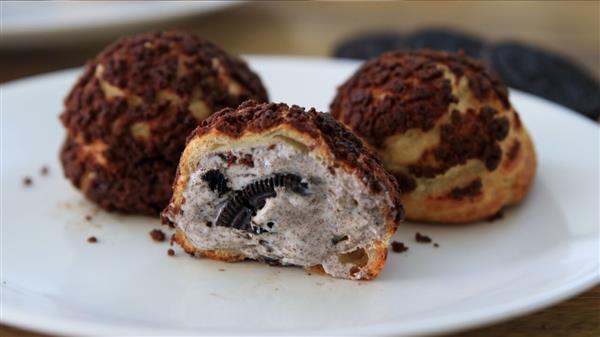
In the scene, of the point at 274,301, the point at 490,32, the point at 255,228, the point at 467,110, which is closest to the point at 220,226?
the point at 255,228

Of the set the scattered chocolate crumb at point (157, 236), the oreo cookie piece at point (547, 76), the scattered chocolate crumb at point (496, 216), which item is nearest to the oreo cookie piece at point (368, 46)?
the oreo cookie piece at point (547, 76)

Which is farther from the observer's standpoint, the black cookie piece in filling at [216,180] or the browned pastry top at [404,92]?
the browned pastry top at [404,92]

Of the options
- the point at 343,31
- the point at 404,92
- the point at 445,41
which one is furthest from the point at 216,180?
the point at 343,31

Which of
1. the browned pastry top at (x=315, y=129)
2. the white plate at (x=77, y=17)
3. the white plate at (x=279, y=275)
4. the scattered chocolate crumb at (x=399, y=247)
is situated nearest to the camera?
the white plate at (x=279, y=275)

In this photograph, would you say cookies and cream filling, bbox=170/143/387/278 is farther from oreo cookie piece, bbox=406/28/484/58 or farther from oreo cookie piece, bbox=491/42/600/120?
oreo cookie piece, bbox=406/28/484/58

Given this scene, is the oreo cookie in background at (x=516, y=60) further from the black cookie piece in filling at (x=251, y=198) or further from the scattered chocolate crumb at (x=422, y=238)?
the black cookie piece in filling at (x=251, y=198)

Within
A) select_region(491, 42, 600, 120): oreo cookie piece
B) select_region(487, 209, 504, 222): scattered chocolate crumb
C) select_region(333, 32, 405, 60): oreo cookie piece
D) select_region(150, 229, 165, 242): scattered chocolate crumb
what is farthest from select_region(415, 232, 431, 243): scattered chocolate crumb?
select_region(333, 32, 405, 60): oreo cookie piece

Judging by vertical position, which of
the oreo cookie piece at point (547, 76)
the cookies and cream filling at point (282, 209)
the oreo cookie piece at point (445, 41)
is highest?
the cookies and cream filling at point (282, 209)

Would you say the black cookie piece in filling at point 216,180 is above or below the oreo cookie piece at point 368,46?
above
